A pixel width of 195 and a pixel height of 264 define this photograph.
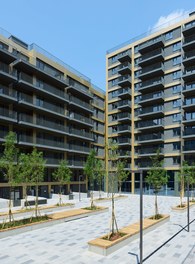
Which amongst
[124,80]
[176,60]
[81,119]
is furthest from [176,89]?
[81,119]

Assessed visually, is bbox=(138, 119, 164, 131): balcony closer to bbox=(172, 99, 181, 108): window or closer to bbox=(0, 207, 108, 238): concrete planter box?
bbox=(172, 99, 181, 108): window

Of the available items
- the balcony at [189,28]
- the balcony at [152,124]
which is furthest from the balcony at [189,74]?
the balcony at [152,124]

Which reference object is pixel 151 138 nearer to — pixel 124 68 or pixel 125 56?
pixel 124 68

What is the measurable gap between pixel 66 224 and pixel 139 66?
152 ft

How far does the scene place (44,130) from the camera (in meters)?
48.1

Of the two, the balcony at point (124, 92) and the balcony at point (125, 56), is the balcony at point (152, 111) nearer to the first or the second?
the balcony at point (124, 92)

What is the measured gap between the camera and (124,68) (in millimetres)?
61781

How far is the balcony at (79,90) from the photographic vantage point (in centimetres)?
5578

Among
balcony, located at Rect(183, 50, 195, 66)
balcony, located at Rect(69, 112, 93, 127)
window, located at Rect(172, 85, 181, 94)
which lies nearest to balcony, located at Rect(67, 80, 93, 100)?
balcony, located at Rect(69, 112, 93, 127)

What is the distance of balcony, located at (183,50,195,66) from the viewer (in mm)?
51438

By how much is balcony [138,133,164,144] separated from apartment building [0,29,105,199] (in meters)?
11.1

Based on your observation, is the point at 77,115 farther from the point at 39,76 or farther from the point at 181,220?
the point at 181,220

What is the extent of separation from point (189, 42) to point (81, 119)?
88.6ft

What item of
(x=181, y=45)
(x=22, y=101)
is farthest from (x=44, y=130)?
(x=181, y=45)
